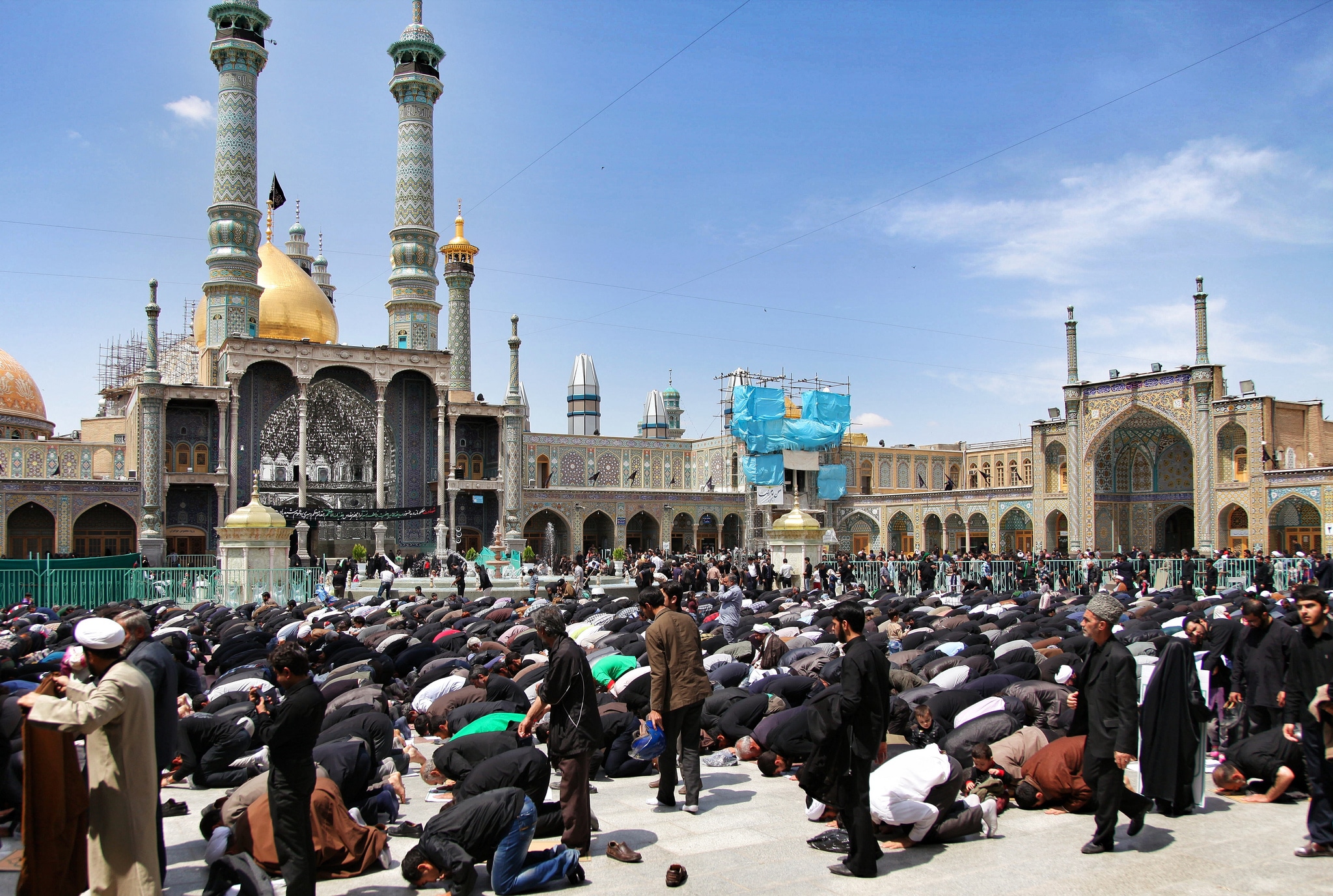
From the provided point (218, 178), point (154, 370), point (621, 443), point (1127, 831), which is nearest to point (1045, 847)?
point (1127, 831)

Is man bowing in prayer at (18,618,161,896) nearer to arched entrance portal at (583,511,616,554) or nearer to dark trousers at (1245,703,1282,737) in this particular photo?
dark trousers at (1245,703,1282,737)

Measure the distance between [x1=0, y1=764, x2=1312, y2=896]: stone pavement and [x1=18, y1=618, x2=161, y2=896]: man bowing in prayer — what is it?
1.13 metres

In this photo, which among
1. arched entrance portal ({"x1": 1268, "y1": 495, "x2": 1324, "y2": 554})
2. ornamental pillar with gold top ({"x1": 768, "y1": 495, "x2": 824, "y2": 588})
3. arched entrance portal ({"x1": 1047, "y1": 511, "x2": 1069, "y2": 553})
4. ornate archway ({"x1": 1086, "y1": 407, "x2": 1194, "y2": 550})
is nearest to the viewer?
ornamental pillar with gold top ({"x1": 768, "y1": 495, "x2": 824, "y2": 588})

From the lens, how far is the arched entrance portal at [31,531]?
3083 cm

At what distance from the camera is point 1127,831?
5.36 metres

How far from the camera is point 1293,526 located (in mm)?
28656

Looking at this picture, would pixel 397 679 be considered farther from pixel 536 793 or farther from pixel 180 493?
pixel 180 493

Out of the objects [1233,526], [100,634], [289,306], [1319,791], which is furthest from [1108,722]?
[289,306]

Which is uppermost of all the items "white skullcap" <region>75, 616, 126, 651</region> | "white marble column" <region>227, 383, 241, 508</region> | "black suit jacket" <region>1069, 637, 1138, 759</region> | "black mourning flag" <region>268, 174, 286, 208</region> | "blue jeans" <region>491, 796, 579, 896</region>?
"black mourning flag" <region>268, 174, 286, 208</region>

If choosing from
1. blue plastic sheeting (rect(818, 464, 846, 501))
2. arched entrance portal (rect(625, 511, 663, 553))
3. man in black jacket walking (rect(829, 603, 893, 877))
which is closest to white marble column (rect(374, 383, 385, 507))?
arched entrance portal (rect(625, 511, 663, 553))

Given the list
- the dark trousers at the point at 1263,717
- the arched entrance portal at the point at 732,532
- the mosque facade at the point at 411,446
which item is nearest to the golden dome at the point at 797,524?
the mosque facade at the point at 411,446

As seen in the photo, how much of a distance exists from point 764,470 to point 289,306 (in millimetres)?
20158

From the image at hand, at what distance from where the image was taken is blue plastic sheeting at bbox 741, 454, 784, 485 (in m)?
43.7

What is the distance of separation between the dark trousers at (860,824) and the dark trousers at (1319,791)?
6.94ft
